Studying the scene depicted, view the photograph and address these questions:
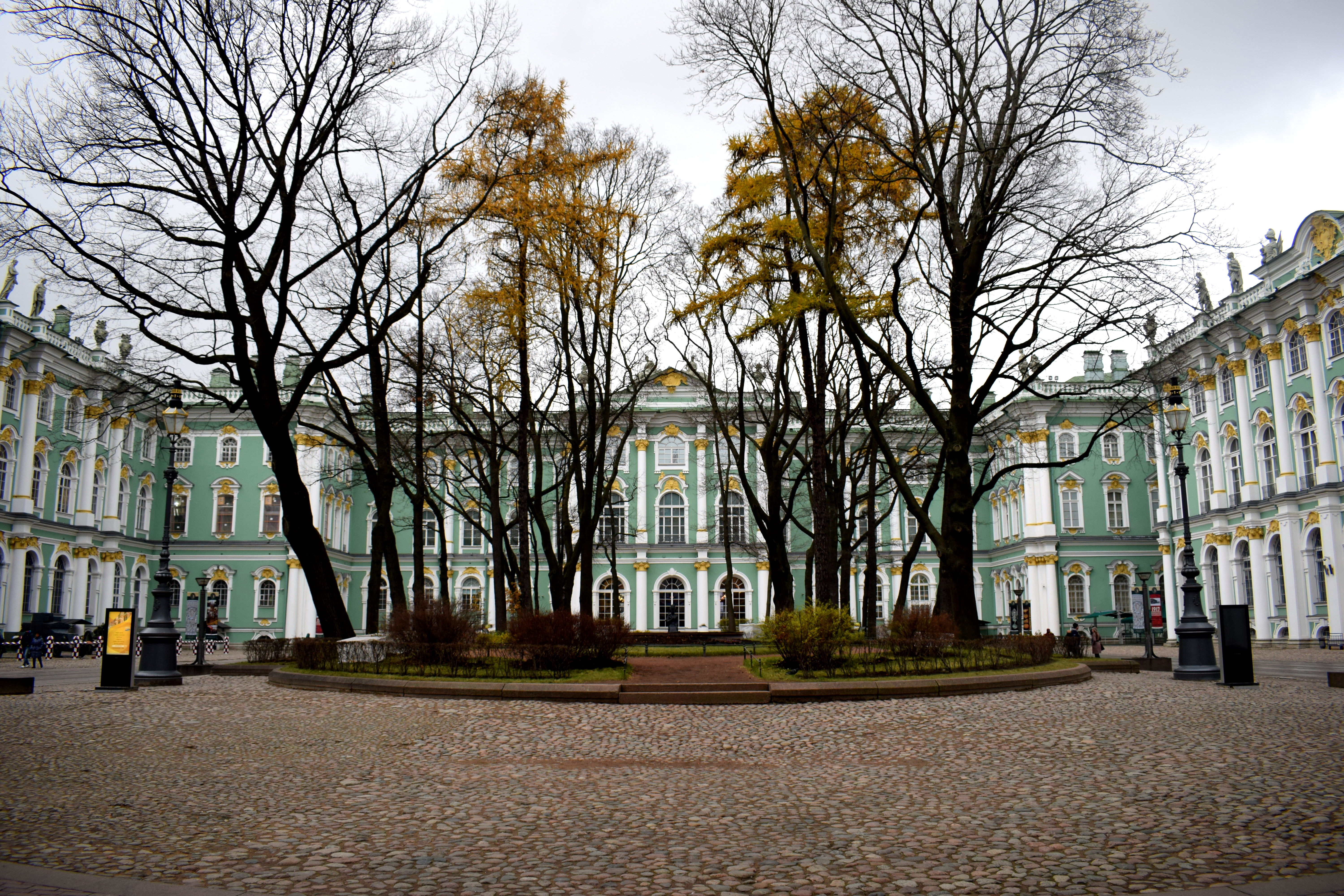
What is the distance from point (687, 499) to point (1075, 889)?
162 ft

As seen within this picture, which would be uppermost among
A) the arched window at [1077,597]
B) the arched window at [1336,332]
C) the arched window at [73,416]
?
the arched window at [1336,332]

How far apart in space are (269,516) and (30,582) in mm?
13496

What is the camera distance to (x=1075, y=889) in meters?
4.72

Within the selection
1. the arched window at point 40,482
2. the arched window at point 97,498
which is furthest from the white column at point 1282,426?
the arched window at point 97,498

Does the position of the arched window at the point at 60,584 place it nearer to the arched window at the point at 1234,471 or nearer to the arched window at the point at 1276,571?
the arched window at the point at 1276,571

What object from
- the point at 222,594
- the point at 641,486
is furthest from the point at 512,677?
the point at 222,594

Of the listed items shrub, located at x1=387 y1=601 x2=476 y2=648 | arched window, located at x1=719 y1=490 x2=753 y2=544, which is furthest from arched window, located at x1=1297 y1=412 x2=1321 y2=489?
shrub, located at x1=387 y1=601 x2=476 y2=648

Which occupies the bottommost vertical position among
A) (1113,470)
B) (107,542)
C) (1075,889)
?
(1075,889)

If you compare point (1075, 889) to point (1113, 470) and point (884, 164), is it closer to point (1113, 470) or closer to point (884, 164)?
point (884, 164)

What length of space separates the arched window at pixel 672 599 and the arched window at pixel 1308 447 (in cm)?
2879

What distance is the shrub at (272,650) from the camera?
18875 millimetres

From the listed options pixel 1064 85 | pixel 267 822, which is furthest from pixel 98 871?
pixel 1064 85

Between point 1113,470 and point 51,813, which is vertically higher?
point 1113,470

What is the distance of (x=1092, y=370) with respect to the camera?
120ft
